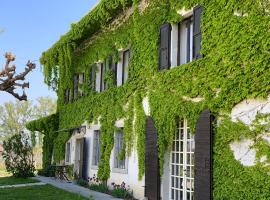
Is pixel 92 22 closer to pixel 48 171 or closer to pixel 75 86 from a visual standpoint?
pixel 75 86

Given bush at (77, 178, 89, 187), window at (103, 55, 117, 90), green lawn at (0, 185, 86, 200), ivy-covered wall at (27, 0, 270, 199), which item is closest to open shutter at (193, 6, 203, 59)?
ivy-covered wall at (27, 0, 270, 199)

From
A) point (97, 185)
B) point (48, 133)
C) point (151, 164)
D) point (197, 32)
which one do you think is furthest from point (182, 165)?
point (48, 133)

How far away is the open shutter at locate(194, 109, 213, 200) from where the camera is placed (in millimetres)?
9758

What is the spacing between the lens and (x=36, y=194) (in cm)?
1409

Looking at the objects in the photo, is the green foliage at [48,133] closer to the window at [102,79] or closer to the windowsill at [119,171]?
the window at [102,79]

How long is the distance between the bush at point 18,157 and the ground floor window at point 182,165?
11.9m

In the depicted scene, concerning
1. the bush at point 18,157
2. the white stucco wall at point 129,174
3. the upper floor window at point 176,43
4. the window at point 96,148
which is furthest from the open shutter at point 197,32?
the bush at point 18,157

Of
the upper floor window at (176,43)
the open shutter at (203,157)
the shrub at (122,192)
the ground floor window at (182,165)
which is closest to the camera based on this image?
the open shutter at (203,157)

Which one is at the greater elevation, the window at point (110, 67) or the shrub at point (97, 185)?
the window at point (110, 67)

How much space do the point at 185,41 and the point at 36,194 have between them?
7.53 meters

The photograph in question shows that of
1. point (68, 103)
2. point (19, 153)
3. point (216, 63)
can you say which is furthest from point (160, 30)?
point (19, 153)

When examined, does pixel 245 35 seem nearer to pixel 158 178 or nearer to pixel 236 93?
pixel 236 93

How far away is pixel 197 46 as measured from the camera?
11.0 meters

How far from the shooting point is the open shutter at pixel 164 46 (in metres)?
12.3
